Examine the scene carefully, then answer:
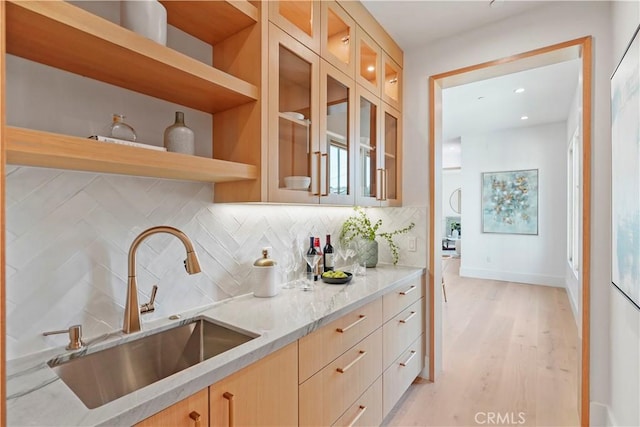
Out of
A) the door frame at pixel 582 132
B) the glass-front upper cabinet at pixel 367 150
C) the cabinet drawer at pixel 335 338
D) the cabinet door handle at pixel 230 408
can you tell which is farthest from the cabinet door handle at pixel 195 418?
the door frame at pixel 582 132

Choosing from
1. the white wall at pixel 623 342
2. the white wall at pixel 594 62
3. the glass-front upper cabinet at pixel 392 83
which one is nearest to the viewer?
the white wall at pixel 623 342

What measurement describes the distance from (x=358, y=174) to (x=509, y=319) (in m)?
3.14

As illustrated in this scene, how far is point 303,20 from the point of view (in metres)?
1.72

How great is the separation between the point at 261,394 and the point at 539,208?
6.03 metres

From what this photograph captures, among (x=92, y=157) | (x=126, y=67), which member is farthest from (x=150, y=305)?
(x=126, y=67)

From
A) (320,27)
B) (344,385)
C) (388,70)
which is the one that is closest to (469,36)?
(388,70)

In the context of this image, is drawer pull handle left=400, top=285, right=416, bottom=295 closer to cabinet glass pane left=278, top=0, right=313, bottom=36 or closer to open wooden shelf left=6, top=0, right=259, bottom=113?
open wooden shelf left=6, top=0, right=259, bottom=113

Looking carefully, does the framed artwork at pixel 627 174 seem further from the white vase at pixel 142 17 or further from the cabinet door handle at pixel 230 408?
the white vase at pixel 142 17

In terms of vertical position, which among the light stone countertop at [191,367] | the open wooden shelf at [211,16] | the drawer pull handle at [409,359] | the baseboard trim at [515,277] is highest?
the open wooden shelf at [211,16]

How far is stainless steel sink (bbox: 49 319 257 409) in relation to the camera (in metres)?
1.03

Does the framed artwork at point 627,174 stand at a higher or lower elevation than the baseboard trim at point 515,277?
higher

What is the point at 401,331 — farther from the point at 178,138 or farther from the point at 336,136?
the point at 178,138

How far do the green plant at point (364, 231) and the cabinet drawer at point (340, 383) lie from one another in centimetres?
90

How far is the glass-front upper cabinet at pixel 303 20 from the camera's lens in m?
1.59
